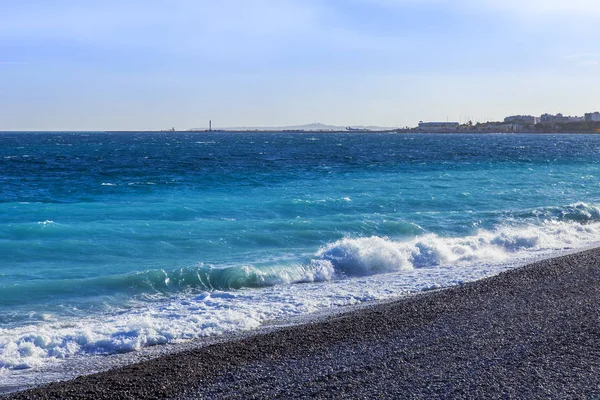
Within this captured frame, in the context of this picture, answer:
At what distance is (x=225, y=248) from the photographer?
18797 millimetres

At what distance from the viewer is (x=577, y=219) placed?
25.2 metres

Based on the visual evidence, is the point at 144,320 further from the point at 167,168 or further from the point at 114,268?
the point at 167,168

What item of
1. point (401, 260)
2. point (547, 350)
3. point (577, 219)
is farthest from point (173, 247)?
point (577, 219)

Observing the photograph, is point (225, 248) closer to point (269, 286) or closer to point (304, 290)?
point (269, 286)

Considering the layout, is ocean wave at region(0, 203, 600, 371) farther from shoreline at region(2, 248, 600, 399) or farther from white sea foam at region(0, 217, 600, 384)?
shoreline at region(2, 248, 600, 399)

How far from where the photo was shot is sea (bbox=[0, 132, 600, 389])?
11.5m

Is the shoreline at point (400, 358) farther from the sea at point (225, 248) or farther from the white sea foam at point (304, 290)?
the sea at point (225, 248)

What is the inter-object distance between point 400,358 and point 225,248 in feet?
35.4

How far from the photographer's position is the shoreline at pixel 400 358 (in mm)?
7590

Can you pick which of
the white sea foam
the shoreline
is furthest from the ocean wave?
the shoreline

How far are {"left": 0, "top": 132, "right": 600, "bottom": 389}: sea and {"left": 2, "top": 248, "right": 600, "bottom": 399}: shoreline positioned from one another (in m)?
1.41

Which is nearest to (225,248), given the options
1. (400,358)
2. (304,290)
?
(304,290)

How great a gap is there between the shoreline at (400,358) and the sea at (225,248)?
4.62ft

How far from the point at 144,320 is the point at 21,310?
283 cm
